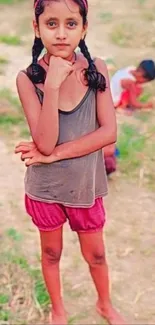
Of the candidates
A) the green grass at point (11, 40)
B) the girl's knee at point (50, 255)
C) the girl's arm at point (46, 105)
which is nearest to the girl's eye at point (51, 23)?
the girl's arm at point (46, 105)

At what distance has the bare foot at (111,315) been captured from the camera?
136 inches

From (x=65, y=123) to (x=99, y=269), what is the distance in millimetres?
741

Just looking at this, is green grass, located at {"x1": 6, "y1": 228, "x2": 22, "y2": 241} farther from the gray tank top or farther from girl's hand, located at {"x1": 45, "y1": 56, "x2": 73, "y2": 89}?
girl's hand, located at {"x1": 45, "y1": 56, "x2": 73, "y2": 89}

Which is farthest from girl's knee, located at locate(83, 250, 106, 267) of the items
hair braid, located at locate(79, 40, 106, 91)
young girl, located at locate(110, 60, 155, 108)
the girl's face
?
young girl, located at locate(110, 60, 155, 108)

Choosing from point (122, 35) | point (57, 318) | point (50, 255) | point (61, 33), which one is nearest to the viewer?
point (61, 33)

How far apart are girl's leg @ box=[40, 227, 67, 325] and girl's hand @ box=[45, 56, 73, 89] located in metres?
0.66

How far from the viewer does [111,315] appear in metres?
3.47

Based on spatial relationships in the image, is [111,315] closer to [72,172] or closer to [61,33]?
[72,172]

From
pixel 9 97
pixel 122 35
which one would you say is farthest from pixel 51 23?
pixel 122 35

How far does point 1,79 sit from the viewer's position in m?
6.25

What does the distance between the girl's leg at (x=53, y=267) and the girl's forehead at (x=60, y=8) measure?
2.91ft

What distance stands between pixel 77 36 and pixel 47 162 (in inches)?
18.9

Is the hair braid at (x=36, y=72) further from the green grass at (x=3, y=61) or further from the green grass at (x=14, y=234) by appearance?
the green grass at (x=3, y=61)

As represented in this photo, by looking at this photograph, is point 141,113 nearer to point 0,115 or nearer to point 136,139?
point 136,139
